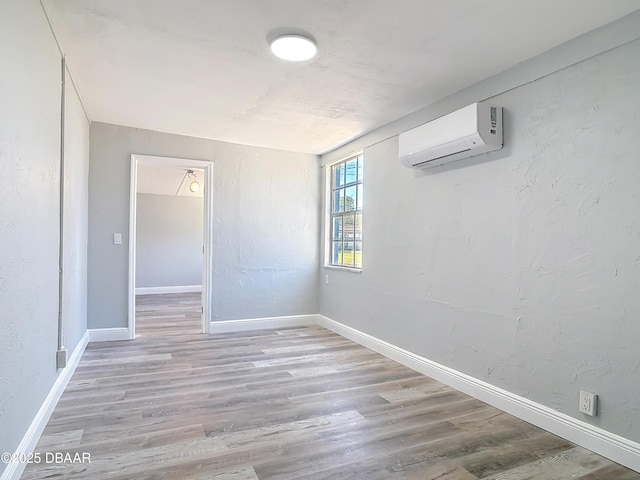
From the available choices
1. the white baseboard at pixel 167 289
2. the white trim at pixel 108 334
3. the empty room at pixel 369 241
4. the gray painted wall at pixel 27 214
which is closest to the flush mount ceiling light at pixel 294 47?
the empty room at pixel 369 241

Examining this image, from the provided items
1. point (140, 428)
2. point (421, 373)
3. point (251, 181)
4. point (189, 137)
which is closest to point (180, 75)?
point (189, 137)

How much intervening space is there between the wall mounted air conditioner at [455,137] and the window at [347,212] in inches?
46.7

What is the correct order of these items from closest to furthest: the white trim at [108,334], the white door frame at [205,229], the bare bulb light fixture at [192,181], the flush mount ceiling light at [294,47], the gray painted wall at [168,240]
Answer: the flush mount ceiling light at [294,47] → the white trim at [108,334] → the white door frame at [205,229] → the bare bulb light fixture at [192,181] → the gray painted wall at [168,240]

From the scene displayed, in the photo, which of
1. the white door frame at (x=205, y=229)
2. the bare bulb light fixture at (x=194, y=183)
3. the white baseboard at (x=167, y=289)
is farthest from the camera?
the white baseboard at (x=167, y=289)

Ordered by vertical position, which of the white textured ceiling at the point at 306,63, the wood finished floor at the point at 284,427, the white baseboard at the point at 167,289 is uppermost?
the white textured ceiling at the point at 306,63

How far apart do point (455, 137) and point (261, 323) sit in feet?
10.8

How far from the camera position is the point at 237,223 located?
476cm

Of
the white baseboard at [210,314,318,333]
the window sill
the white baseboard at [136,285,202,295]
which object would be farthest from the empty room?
the white baseboard at [136,285,202,295]

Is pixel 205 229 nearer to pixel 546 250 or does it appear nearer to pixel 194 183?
pixel 194 183

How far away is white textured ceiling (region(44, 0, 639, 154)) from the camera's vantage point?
6.48 feet

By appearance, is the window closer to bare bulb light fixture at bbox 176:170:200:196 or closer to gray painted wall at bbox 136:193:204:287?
bare bulb light fixture at bbox 176:170:200:196

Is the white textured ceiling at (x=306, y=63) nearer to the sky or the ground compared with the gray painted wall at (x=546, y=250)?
nearer to the sky

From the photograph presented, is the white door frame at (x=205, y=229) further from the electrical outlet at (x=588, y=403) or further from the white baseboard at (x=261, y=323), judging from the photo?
the electrical outlet at (x=588, y=403)

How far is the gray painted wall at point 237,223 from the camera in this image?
164 inches
